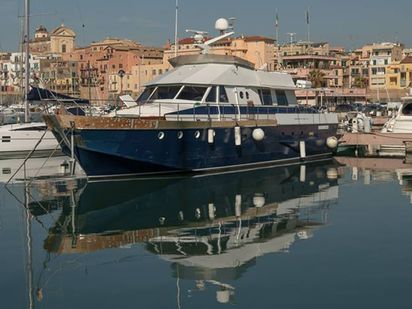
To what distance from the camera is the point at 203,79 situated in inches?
805

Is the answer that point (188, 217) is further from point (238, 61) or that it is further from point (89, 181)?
point (238, 61)

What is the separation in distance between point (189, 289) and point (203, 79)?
12718 mm

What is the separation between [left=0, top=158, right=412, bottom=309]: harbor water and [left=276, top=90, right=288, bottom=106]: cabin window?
5130mm

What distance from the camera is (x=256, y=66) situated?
73.2 metres

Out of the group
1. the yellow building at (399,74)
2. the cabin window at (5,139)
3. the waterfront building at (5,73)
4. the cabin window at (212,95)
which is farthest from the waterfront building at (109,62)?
the cabin window at (212,95)

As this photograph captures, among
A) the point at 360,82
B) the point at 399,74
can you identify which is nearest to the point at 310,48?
the point at 360,82

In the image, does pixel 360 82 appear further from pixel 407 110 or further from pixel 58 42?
pixel 58 42

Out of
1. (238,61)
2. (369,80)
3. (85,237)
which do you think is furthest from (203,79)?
(369,80)

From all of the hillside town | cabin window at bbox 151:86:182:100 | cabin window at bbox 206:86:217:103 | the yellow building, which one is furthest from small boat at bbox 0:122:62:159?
the yellow building

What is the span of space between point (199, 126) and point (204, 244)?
8552 millimetres

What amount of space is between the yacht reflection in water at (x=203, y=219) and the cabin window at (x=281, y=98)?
3994mm

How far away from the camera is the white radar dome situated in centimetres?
2381

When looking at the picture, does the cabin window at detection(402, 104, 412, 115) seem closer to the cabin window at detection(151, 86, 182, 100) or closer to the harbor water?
the harbor water

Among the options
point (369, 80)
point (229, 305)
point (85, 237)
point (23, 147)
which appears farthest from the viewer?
point (369, 80)
